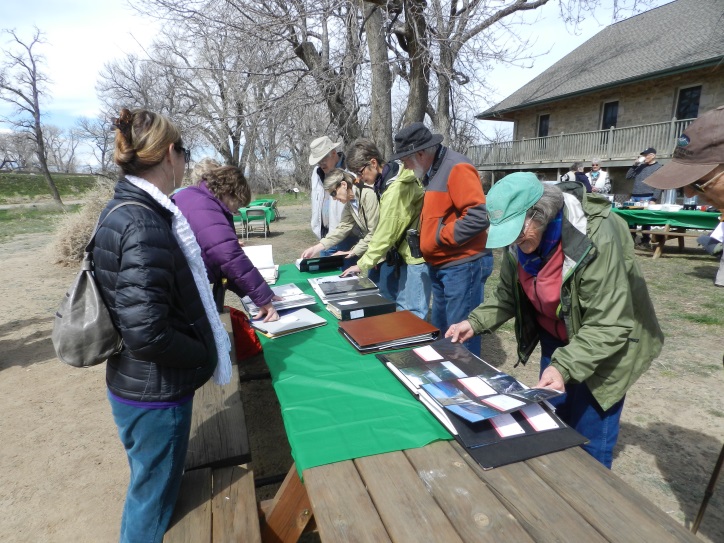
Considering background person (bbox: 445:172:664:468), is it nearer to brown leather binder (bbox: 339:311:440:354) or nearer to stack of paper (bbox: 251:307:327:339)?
brown leather binder (bbox: 339:311:440:354)

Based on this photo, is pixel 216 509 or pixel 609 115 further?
pixel 609 115

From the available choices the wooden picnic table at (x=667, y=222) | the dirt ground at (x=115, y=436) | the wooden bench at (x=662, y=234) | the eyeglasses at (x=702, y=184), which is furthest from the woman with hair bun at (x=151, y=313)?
the wooden bench at (x=662, y=234)

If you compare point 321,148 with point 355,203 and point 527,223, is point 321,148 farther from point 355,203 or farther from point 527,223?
point 527,223

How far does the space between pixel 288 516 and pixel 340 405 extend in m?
0.50

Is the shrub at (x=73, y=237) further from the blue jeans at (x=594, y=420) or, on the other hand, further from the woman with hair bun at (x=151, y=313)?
the blue jeans at (x=594, y=420)

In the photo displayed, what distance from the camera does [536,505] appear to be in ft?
3.65

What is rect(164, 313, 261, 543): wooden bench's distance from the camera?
4.73 ft

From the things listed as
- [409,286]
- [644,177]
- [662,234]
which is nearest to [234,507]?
[409,286]

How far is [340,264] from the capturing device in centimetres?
374

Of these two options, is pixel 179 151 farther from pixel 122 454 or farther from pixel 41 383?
pixel 41 383

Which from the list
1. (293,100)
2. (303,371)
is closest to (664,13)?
(293,100)

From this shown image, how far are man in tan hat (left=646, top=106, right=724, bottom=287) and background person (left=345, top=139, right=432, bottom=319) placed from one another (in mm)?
1842

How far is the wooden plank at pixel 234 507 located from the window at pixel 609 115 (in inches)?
718

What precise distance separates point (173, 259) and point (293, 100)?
6479mm
